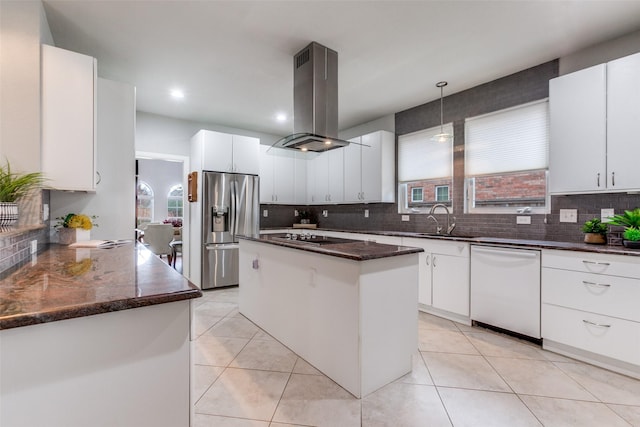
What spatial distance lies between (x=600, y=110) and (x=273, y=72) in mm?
2957

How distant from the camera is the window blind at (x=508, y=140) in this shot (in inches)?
117

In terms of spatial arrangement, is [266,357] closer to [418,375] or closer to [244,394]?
[244,394]

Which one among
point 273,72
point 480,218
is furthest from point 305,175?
point 480,218

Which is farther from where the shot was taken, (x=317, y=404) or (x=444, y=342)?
(x=444, y=342)

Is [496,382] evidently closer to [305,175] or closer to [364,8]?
[364,8]

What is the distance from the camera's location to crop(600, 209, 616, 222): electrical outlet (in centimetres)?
248

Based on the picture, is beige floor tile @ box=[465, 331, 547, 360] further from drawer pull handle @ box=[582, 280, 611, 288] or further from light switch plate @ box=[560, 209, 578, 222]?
light switch plate @ box=[560, 209, 578, 222]

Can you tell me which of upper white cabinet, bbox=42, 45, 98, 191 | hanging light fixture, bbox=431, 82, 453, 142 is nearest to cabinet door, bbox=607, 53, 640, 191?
hanging light fixture, bbox=431, 82, 453, 142

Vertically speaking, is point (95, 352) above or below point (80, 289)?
below

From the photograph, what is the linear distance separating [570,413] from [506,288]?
44.1 inches

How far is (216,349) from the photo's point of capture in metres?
2.43

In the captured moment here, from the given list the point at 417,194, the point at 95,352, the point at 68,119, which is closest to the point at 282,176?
the point at 417,194

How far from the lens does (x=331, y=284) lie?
197 centimetres

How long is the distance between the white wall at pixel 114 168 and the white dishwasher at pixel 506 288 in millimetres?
3436
